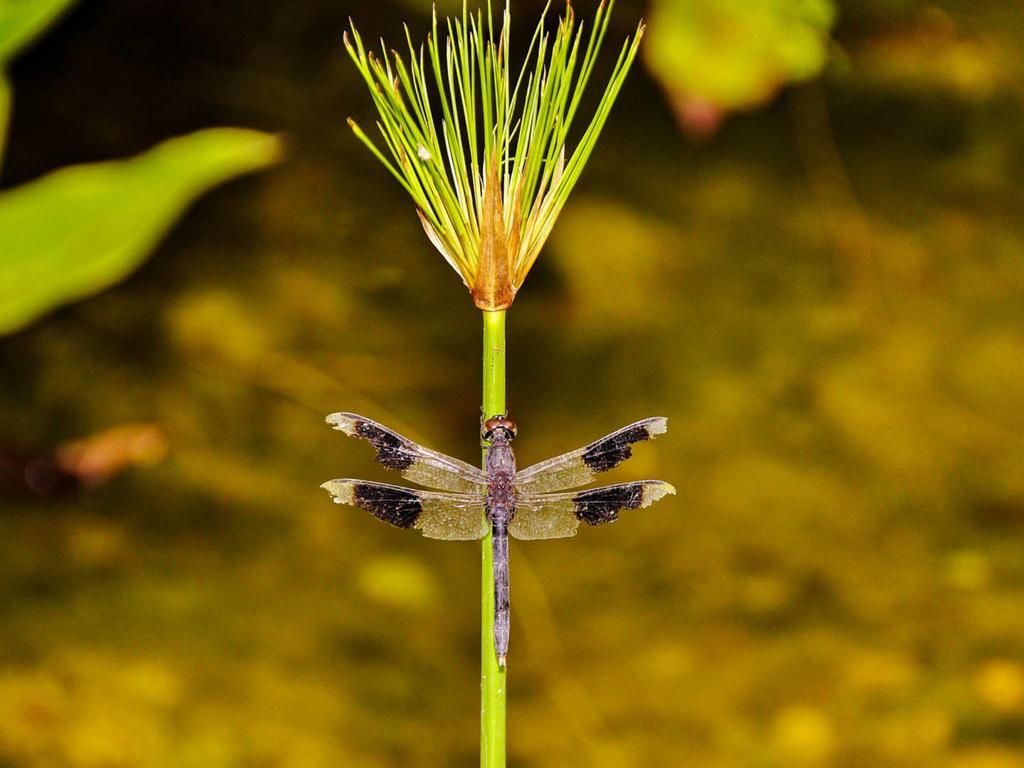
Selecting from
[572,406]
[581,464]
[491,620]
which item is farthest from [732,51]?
[491,620]

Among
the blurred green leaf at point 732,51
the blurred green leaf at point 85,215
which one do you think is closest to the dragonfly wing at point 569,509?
the blurred green leaf at point 85,215

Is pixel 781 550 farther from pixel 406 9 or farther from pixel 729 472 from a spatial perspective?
pixel 406 9

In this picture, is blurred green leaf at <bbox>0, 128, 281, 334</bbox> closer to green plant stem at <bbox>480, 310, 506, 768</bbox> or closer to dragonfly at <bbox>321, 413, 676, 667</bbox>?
dragonfly at <bbox>321, 413, 676, 667</bbox>

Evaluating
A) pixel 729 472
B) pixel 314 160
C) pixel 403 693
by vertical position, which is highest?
pixel 314 160

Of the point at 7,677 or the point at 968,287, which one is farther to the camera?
the point at 968,287

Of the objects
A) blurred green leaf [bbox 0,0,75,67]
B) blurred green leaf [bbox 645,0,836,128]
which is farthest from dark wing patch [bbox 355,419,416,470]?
blurred green leaf [bbox 645,0,836,128]

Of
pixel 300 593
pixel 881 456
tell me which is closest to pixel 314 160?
pixel 300 593
